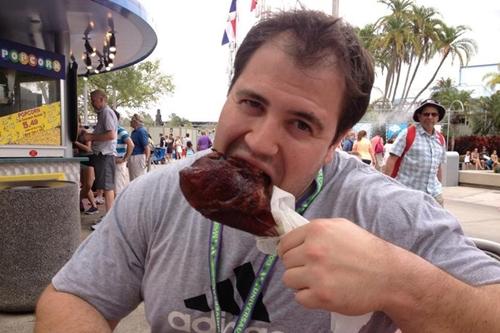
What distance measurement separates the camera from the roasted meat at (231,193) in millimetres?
1285

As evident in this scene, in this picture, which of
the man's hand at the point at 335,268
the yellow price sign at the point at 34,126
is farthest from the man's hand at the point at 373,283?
the yellow price sign at the point at 34,126

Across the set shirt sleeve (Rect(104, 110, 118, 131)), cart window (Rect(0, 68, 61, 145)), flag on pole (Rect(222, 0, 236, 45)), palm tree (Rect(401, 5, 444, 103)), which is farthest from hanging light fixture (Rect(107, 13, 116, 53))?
palm tree (Rect(401, 5, 444, 103))

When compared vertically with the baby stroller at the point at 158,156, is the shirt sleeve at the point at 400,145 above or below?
above

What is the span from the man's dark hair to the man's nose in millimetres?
212

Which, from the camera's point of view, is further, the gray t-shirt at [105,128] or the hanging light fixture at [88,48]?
the gray t-shirt at [105,128]

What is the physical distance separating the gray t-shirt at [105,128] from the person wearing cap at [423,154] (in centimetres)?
447

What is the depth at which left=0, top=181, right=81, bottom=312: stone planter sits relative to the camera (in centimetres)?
403

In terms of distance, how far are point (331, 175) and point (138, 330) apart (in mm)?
2972

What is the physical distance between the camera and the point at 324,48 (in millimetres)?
1461

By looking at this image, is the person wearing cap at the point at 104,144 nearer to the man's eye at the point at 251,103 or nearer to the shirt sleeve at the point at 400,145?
the shirt sleeve at the point at 400,145

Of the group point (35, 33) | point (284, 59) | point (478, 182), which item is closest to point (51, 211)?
point (35, 33)

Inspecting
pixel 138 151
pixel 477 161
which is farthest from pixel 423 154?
pixel 477 161

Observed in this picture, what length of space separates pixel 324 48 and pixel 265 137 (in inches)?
14.3

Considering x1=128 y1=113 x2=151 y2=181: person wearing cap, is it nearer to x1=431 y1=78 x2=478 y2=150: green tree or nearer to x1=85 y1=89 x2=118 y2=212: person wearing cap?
x1=85 y1=89 x2=118 y2=212: person wearing cap
